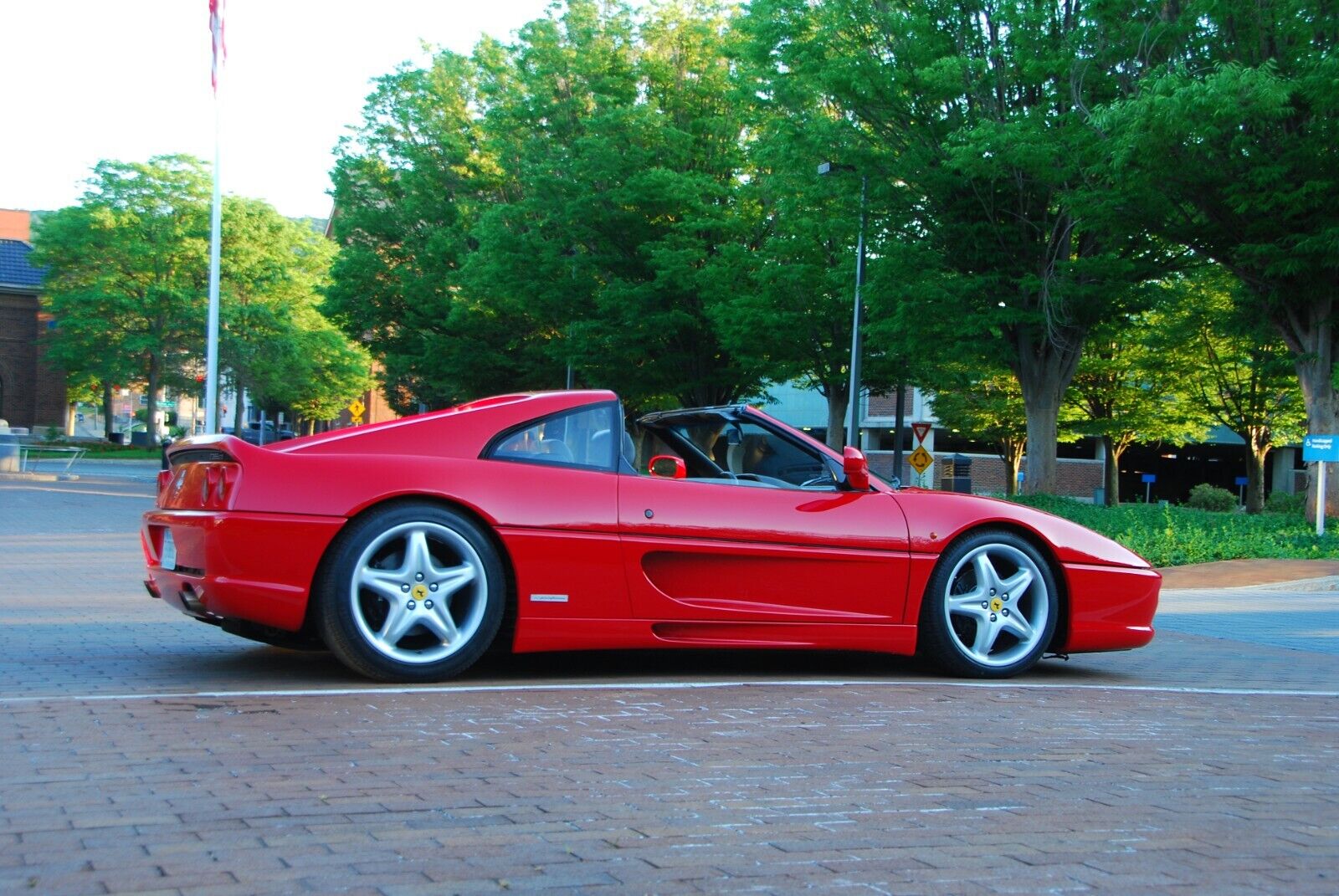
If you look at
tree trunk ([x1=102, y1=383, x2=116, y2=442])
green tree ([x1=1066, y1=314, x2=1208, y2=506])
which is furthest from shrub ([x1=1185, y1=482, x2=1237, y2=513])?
tree trunk ([x1=102, y1=383, x2=116, y2=442])

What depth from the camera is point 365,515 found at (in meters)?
5.86

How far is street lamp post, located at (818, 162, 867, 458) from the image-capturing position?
79.9ft

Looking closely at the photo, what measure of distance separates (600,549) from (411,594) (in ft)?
2.77

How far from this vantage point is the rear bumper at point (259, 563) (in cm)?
572

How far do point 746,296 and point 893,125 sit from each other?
6.00 meters

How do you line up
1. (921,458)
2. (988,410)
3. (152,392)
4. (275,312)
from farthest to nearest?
(275,312), (152,392), (988,410), (921,458)

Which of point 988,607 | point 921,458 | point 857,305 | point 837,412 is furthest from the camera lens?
point 837,412

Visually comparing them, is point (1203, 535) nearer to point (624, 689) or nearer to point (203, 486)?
point (624, 689)

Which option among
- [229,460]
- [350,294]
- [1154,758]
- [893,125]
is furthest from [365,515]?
[350,294]

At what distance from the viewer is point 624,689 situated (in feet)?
20.1

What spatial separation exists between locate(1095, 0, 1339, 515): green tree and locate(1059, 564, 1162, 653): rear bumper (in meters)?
13.1

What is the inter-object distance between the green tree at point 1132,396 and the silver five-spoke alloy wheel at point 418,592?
112ft

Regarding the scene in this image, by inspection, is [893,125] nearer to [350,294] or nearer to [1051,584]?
[1051,584]

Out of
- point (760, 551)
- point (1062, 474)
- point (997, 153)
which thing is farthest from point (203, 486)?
point (1062, 474)
